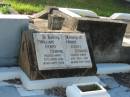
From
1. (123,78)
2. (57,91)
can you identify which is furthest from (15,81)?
(123,78)

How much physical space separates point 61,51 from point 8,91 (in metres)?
1.11

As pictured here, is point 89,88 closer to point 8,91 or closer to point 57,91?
point 57,91

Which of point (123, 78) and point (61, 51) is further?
point (123, 78)

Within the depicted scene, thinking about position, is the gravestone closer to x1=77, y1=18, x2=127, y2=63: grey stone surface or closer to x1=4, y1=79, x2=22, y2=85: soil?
x1=4, y1=79, x2=22, y2=85: soil

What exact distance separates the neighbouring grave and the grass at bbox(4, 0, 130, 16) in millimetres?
2875

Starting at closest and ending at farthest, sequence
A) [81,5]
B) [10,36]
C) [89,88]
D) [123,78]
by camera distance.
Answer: [89,88] < [10,36] < [123,78] < [81,5]

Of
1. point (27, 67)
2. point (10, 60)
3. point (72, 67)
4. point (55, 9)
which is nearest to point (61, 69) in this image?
point (72, 67)

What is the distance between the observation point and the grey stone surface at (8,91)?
5.43 m

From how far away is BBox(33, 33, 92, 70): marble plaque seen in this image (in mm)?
5715

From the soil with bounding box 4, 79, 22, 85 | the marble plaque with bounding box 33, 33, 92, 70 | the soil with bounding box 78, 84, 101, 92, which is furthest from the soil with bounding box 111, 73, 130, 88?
the soil with bounding box 4, 79, 22, 85

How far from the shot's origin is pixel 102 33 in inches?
260

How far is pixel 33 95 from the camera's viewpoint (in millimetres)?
5516

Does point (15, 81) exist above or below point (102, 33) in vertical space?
below

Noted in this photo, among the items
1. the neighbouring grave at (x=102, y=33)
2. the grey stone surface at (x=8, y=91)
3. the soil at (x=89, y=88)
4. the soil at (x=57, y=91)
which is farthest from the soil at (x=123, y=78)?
the grey stone surface at (x=8, y=91)
